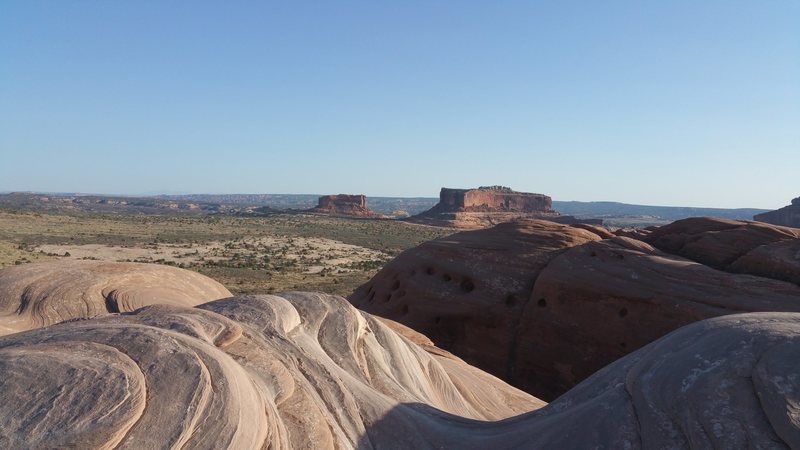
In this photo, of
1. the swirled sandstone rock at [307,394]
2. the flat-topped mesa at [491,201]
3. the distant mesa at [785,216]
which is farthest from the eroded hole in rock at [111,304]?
the flat-topped mesa at [491,201]

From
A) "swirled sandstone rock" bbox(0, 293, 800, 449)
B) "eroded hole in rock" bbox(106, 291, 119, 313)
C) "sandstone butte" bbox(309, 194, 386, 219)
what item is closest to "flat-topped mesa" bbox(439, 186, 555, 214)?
"sandstone butte" bbox(309, 194, 386, 219)

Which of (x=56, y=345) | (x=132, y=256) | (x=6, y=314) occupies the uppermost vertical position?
(x=56, y=345)

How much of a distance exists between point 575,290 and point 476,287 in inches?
110

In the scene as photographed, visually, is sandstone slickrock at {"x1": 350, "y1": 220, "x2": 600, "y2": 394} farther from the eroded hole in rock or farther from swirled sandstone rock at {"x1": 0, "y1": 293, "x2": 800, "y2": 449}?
swirled sandstone rock at {"x1": 0, "y1": 293, "x2": 800, "y2": 449}

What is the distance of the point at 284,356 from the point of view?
5758mm

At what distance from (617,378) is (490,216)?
105871 millimetres

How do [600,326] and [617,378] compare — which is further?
[600,326]

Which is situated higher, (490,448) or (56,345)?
(56,345)

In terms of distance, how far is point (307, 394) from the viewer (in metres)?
5.23

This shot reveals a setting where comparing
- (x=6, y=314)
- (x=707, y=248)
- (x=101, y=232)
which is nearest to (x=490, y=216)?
(x=101, y=232)

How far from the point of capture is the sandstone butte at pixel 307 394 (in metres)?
3.86

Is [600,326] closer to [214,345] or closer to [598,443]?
[598,443]

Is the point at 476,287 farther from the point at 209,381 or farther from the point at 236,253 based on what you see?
the point at 236,253

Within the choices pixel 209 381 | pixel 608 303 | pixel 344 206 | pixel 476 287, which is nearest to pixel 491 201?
pixel 344 206
